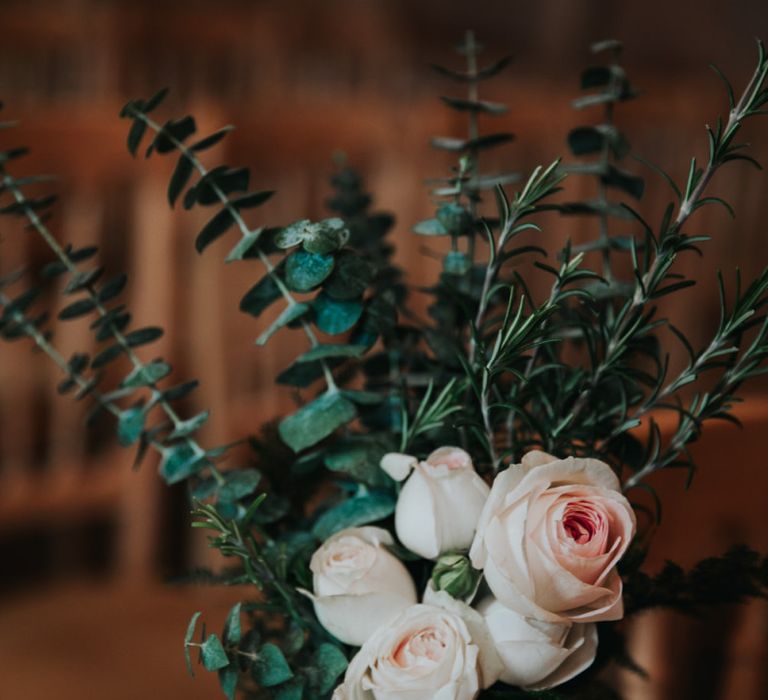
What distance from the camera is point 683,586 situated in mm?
391

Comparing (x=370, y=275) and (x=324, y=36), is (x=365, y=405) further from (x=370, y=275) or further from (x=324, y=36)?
(x=324, y=36)

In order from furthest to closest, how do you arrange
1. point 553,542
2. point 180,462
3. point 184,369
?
point 184,369 → point 180,462 → point 553,542

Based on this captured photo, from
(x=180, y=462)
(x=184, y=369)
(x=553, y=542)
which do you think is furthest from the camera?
(x=184, y=369)

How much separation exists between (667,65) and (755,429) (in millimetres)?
3558

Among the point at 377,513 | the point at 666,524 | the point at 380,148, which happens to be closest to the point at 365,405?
the point at 377,513

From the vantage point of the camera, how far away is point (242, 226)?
0.42 m

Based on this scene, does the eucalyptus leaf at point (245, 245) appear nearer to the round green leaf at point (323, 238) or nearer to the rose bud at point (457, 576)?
the round green leaf at point (323, 238)

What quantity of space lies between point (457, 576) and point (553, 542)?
4 cm

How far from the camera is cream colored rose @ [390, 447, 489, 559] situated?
36cm

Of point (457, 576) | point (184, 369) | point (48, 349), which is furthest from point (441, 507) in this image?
point (184, 369)

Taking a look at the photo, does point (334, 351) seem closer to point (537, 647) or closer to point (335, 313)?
point (335, 313)

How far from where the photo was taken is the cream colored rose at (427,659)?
1.09ft

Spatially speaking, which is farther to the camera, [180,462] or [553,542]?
[180,462]

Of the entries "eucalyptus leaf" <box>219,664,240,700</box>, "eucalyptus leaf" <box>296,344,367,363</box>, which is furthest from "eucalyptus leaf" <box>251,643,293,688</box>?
"eucalyptus leaf" <box>296,344,367,363</box>
